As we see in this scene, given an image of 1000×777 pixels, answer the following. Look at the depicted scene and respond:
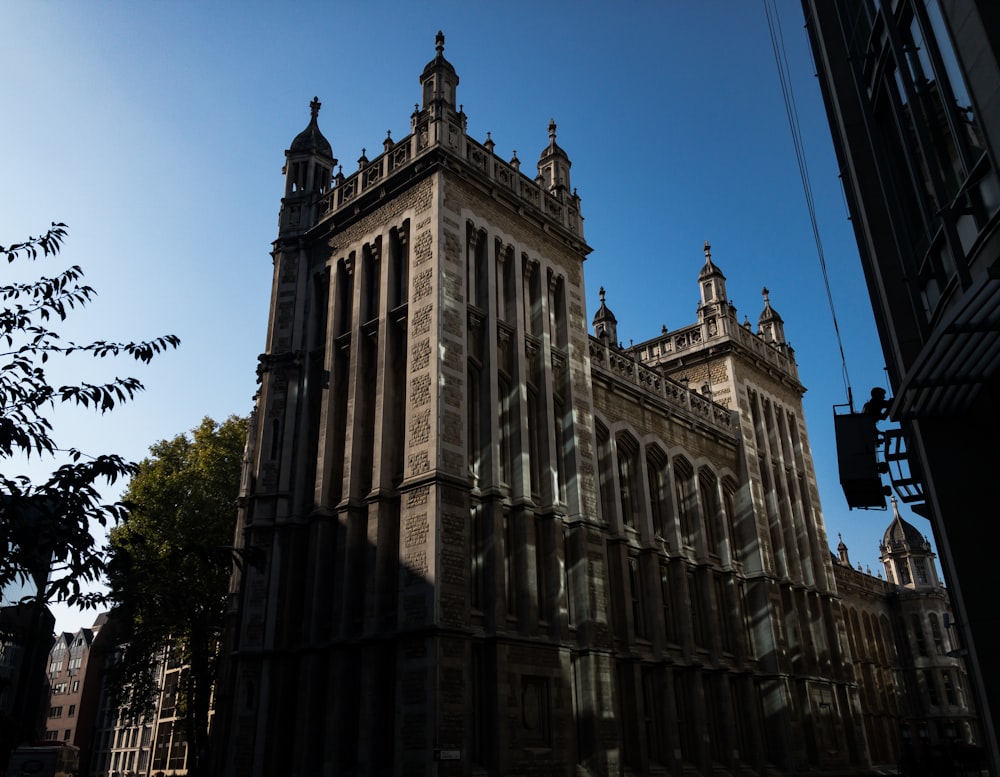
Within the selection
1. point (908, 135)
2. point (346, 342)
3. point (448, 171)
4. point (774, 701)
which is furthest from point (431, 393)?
point (774, 701)

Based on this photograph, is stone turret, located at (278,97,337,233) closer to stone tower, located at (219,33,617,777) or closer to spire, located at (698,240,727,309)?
stone tower, located at (219,33,617,777)

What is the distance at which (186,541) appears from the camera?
30.7m

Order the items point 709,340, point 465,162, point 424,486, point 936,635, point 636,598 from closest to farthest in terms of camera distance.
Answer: point 424,486 < point 465,162 < point 636,598 < point 709,340 < point 936,635

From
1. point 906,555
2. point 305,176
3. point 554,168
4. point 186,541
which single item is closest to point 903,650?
point 906,555

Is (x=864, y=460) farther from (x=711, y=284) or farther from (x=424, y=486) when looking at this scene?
(x=711, y=284)

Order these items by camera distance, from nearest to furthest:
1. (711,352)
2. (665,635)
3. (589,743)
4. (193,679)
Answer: (589,743)
(665,635)
(193,679)
(711,352)

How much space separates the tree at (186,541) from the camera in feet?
101

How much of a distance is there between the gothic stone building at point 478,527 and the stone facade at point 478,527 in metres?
0.08

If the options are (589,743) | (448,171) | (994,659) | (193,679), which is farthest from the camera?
(193,679)

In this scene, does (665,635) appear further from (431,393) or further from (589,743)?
(431,393)

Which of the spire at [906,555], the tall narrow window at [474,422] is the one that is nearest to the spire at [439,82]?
the tall narrow window at [474,422]

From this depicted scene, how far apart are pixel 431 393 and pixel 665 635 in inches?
473

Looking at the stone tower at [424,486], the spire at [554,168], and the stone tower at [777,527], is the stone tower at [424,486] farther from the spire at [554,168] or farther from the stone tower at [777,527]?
the stone tower at [777,527]

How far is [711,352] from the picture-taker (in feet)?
120
